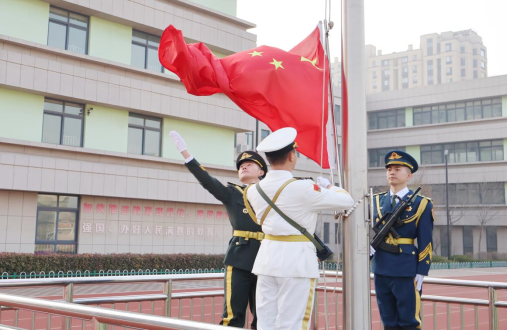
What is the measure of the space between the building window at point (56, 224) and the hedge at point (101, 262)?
144 cm

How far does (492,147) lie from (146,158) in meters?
33.0

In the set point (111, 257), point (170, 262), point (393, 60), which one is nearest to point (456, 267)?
point (170, 262)

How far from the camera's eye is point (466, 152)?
4728 centimetres

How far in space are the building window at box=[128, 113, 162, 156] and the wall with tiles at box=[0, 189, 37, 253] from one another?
489 centimetres

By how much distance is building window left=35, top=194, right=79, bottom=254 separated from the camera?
20766 millimetres

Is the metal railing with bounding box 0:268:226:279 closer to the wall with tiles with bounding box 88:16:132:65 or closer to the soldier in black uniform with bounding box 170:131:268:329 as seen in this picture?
the wall with tiles with bounding box 88:16:132:65

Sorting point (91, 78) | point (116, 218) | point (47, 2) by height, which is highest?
point (47, 2)

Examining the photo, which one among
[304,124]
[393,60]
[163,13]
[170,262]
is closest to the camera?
[304,124]

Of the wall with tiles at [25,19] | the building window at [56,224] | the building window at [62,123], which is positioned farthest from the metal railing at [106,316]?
the wall with tiles at [25,19]

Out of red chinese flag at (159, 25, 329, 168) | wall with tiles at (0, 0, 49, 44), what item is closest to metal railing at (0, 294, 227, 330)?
red chinese flag at (159, 25, 329, 168)

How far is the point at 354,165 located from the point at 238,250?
192 cm

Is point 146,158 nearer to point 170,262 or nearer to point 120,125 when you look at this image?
point 120,125

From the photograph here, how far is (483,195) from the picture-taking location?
45250 millimetres

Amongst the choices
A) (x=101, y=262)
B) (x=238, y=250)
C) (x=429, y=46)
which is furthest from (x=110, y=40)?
(x=429, y=46)
